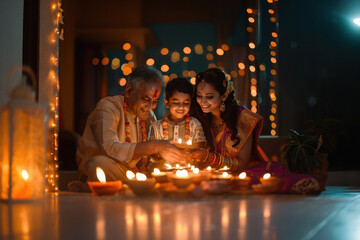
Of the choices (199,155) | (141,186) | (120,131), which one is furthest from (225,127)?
(141,186)

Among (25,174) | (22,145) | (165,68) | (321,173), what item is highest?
(165,68)

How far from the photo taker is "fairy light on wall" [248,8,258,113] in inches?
185

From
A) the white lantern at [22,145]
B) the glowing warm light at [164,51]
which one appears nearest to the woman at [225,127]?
the white lantern at [22,145]

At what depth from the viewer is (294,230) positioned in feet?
4.82

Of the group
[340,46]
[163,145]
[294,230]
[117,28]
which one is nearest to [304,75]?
[340,46]

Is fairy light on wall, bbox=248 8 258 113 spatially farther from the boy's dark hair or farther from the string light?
the boy's dark hair

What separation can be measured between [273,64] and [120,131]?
2.28 m

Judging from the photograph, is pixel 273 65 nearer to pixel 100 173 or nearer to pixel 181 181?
pixel 181 181

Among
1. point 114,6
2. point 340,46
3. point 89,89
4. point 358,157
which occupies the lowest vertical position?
point 358,157

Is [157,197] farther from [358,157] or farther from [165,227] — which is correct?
[358,157]

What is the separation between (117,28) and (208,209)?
366 centimetres

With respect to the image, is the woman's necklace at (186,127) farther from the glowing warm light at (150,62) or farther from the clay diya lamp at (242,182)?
the glowing warm light at (150,62)

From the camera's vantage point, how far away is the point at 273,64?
4848 mm

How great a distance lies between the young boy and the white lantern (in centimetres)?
136
